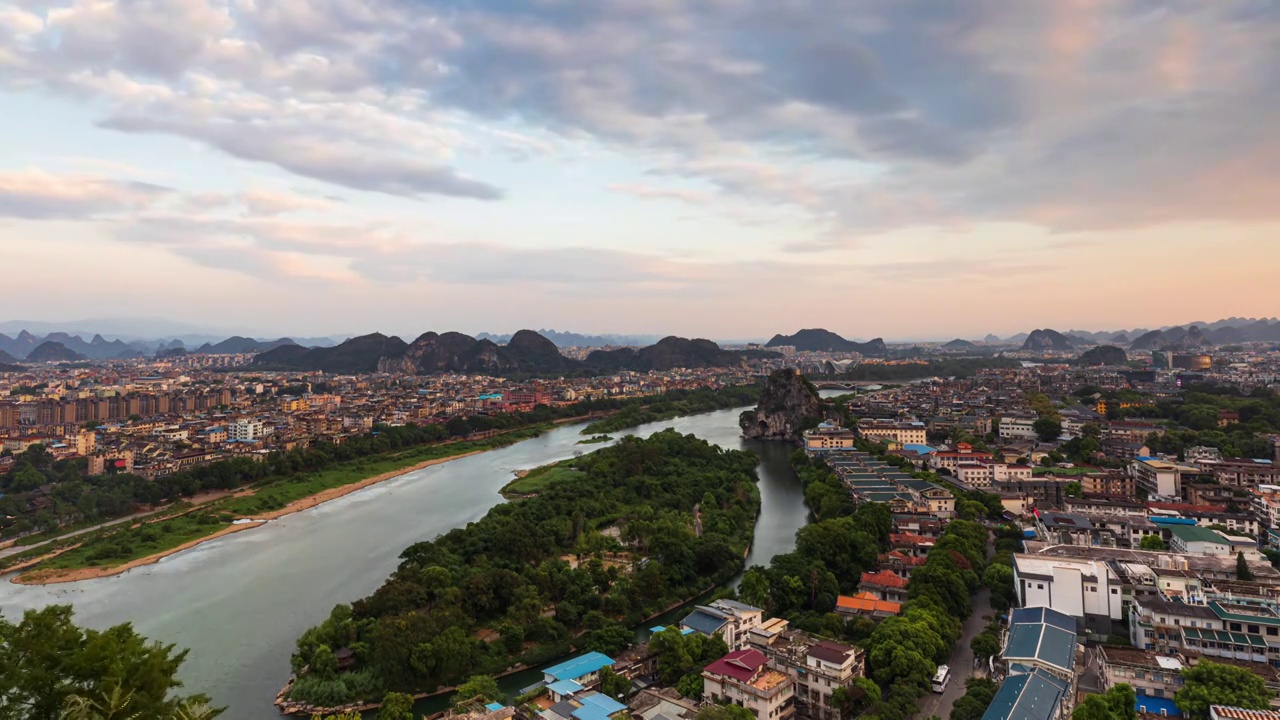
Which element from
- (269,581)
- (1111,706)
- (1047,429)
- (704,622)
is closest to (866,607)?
(704,622)

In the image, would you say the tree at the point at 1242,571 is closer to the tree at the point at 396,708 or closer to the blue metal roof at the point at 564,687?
the blue metal roof at the point at 564,687

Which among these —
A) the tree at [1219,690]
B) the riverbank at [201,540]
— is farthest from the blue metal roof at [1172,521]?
the riverbank at [201,540]

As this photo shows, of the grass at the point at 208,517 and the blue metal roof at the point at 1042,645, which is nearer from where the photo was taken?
the blue metal roof at the point at 1042,645

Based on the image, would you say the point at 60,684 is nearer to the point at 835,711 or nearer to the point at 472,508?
the point at 835,711

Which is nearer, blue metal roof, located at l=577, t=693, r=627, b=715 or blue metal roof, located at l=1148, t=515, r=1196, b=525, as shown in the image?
blue metal roof, located at l=577, t=693, r=627, b=715

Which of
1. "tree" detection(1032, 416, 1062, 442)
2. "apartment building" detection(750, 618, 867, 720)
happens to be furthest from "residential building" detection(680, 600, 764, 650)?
"tree" detection(1032, 416, 1062, 442)

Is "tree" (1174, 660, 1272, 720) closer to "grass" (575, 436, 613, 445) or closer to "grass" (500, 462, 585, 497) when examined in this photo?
"grass" (500, 462, 585, 497)

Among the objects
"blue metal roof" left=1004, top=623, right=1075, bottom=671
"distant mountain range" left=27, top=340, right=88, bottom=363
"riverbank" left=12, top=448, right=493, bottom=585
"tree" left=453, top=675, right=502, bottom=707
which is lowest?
"riverbank" left=12, top=448, right=493, bottom=585

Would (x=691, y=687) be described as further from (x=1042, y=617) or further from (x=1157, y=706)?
(x=1157, y=706)
